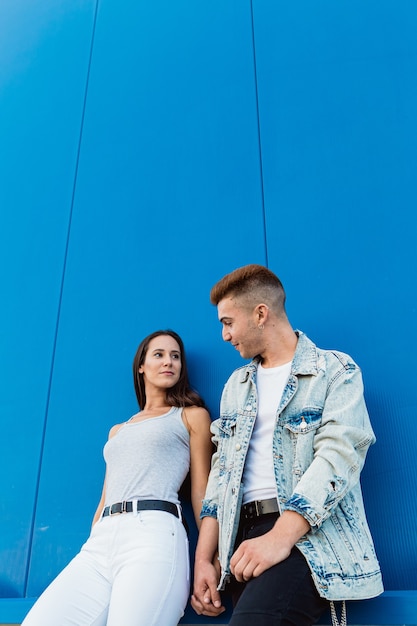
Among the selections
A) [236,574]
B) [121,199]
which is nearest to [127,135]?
[121,199]

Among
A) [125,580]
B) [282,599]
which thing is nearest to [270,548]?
[282,599]

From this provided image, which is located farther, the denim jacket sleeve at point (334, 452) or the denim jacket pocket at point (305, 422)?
the denim jacket pocket at point (305, 422)

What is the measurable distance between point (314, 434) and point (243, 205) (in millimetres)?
1160

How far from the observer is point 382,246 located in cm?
193

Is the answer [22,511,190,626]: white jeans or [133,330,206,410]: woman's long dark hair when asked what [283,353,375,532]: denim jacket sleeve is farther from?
[133,330,206,410]: woman's long dark hair

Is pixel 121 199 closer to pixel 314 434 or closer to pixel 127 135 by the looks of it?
pixel 127 135

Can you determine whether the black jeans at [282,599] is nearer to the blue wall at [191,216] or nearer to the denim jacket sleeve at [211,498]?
the denim jacket sleeve at [211,498]

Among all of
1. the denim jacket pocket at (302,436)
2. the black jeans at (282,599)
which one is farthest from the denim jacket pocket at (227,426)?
the black jeans at (282,599)

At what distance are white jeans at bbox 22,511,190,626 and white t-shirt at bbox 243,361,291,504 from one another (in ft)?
0.85

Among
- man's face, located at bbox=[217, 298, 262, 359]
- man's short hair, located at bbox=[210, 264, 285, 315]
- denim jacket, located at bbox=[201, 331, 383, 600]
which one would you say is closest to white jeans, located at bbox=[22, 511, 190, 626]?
denim jacket, located at bbox=[201, 331, 383, 600]

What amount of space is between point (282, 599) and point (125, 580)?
0.45m

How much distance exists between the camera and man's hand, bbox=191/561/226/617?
1.32 meters

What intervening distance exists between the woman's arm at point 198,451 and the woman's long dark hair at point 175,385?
53 millimetres

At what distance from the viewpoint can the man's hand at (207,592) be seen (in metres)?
1.32
